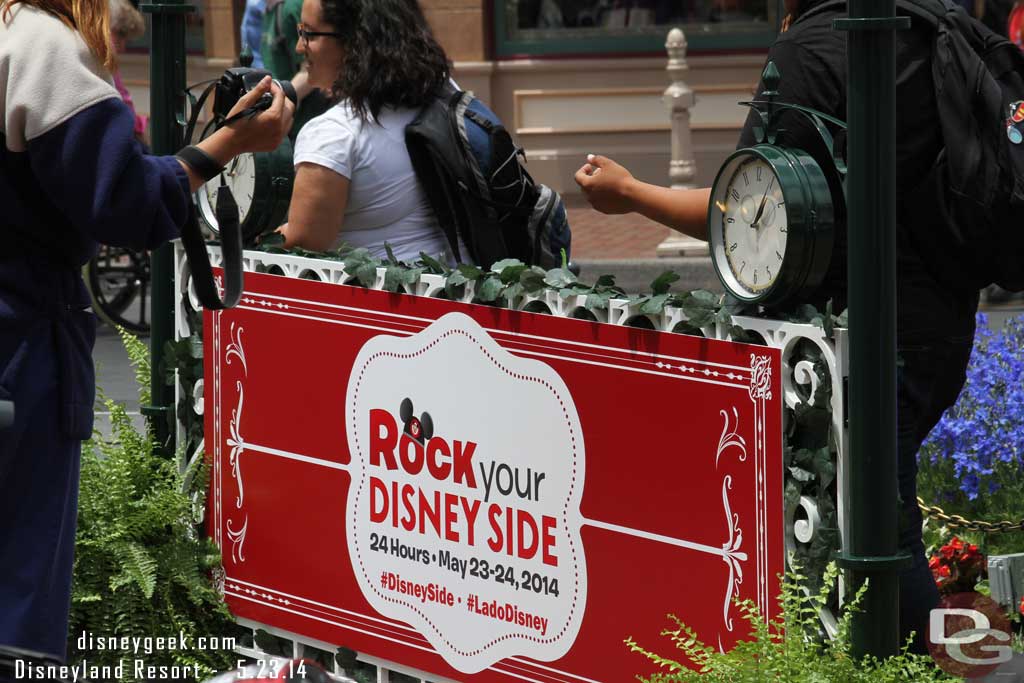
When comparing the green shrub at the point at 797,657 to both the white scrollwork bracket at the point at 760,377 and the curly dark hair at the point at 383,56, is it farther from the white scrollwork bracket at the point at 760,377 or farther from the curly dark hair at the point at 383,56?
the curly dark hair at the point at 383,56

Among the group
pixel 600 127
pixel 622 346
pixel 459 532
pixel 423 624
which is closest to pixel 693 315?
pixel 622 346

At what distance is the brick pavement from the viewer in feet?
43.2

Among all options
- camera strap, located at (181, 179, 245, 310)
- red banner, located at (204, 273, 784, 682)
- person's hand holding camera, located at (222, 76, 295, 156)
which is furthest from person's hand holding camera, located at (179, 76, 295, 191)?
red banner, located at (204, 273, 784, 682)

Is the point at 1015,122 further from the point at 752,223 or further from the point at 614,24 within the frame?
the point at 614,24

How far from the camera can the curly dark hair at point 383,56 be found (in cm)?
472

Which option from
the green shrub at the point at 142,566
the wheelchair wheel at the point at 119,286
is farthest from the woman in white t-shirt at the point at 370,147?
the wheelchair wheel at the point at 119,286

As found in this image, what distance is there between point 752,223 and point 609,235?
10998 millimetres

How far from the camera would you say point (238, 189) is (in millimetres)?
5059

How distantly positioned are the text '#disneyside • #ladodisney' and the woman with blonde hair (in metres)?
1.00

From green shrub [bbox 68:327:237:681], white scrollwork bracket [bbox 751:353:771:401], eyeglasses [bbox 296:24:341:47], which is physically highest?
eyeglasses [bbox 296:24:341:47]

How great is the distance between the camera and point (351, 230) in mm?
4824

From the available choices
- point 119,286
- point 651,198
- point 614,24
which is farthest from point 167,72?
point 614,24

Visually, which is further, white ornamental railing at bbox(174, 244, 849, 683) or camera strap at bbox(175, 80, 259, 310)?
camera strap at bbox(175, 80, 259, 310)

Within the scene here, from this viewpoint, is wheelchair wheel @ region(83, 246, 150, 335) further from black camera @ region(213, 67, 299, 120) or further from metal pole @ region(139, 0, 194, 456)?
black camera @ region(213, 67, 299, 120)
